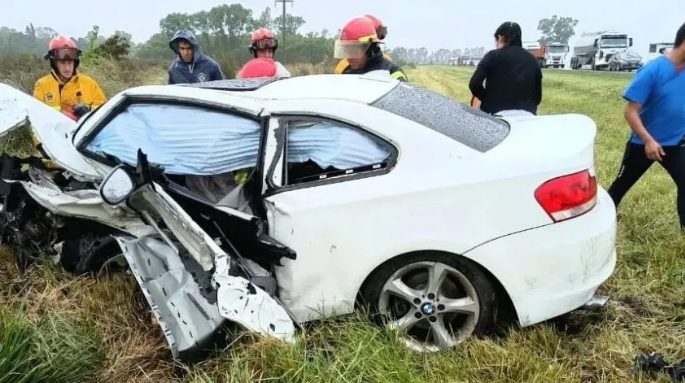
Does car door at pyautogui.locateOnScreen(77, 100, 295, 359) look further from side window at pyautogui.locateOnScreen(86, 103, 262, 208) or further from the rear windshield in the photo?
the rear windshield

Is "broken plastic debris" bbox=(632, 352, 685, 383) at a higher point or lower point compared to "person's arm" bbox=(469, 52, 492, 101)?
lower

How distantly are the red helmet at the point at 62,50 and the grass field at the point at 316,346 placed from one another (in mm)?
2147

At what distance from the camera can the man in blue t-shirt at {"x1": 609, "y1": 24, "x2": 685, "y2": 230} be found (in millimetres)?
3967

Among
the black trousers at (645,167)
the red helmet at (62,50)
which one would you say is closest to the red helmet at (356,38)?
the black trousers at (645,167)

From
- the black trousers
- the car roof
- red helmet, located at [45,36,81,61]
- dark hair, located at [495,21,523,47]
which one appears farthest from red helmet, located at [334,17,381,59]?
red helmet, located at [45,36,81,61]

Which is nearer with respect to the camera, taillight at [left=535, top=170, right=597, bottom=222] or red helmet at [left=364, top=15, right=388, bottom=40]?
taillight at [left=535, top=170, right=597, bottom=222]

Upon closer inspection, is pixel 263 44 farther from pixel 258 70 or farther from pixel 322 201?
pixel 322 201

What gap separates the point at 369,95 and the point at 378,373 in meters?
Answer: 1.37

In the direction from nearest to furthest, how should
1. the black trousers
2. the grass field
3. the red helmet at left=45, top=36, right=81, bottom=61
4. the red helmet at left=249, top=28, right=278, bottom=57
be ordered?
the grass field
the black trousers
the red helmet at left=45, top=36, right=81, bottom=61
the red helmet at left=249, top=28, right=278, bottom=57

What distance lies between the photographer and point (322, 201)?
279 cm

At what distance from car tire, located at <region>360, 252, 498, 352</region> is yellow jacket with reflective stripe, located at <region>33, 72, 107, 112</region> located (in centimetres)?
358

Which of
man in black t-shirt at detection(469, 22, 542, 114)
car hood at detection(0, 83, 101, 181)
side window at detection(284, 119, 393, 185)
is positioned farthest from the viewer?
man in black t-shirt at detection(469, 22, 542, 114)

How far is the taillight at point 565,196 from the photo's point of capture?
8.96 ft

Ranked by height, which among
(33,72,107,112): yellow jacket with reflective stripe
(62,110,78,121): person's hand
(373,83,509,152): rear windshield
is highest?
(373,83,509,152): rear windshield
